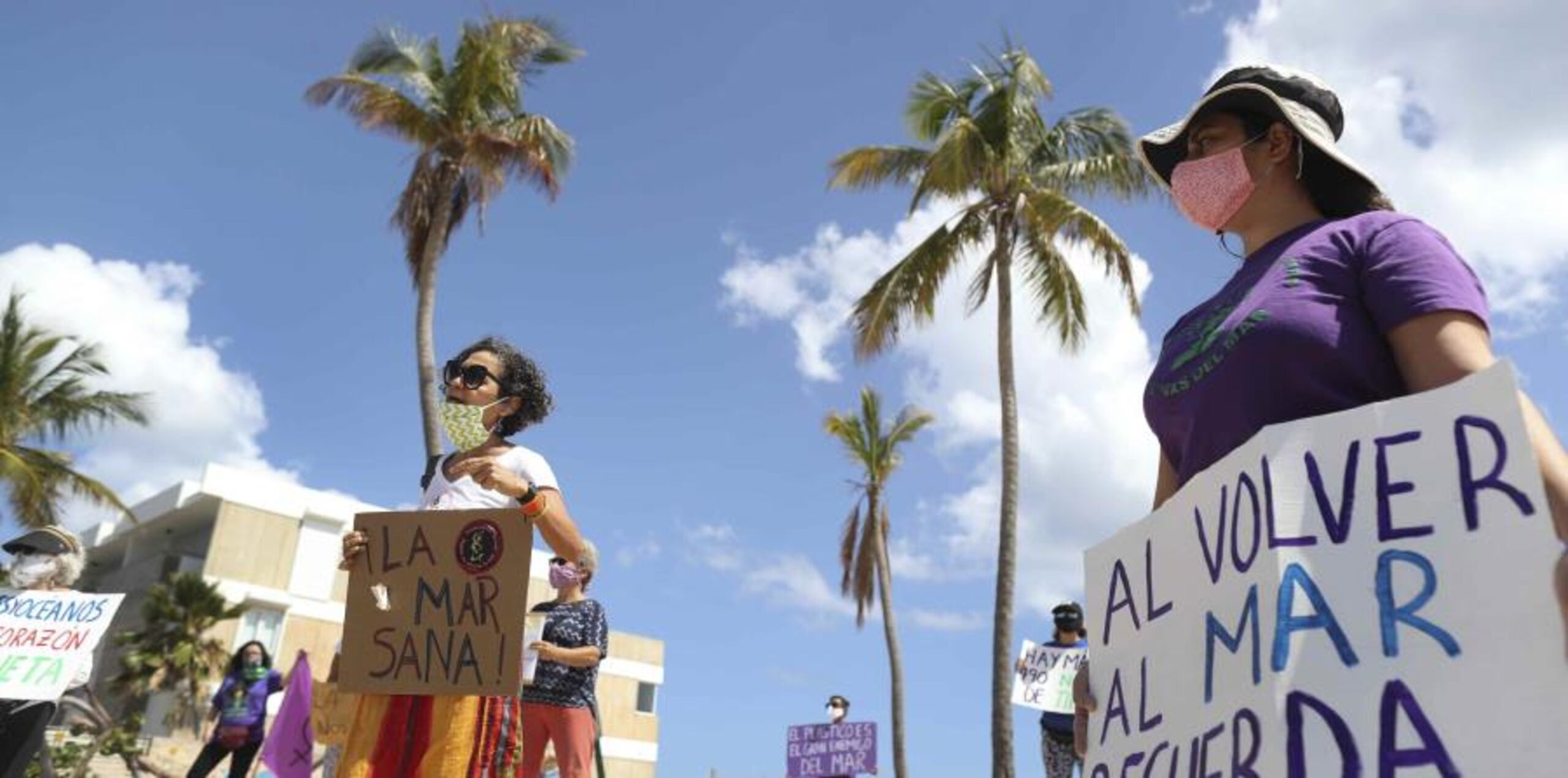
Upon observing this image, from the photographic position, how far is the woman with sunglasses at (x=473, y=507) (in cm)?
332

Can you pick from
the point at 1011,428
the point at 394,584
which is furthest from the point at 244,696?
the point at 1011,428

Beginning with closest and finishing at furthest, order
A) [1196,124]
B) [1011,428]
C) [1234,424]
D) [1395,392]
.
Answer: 1. [1395,392]
2. [1234,424]
3. [1196,124]
4. [1011,428]

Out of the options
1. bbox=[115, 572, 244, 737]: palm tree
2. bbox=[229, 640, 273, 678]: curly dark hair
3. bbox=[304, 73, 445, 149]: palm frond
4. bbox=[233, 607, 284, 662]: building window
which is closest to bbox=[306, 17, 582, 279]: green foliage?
bbox=[304, 73, 445, 149]: palm frond

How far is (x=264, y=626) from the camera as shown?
42562mm

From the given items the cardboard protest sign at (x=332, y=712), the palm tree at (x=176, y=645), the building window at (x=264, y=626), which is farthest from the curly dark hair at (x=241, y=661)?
the building window at (x=264, y=626)

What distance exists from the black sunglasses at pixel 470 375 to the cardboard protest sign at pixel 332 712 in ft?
3.36

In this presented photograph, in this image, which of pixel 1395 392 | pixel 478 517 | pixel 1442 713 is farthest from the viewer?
pixel 478 517

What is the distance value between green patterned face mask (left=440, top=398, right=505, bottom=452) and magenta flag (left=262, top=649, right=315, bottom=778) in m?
4.40

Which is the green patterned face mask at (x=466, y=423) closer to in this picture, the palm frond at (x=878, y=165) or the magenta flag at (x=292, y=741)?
the magenta flag at (x=292, y=741)

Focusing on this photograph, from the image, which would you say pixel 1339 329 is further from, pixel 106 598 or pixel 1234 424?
pixel 106 598

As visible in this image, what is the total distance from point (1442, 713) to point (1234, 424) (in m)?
0.58

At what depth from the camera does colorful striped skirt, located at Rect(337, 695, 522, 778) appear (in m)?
3.29

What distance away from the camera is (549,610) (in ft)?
21.8

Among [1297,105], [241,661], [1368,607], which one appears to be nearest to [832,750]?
[241,661]
